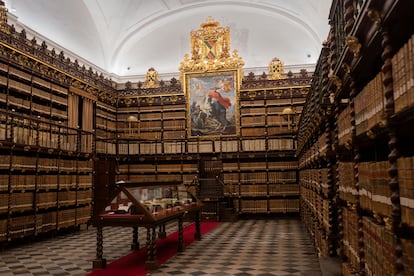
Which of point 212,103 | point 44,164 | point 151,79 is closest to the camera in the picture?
point 44,164

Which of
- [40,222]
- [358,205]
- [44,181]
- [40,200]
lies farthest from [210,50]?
[358,205]

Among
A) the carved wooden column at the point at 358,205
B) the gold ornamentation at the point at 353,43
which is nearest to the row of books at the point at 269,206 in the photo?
the carved wooden column at the point at 358,205

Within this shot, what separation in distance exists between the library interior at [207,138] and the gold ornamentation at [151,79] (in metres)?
0.09

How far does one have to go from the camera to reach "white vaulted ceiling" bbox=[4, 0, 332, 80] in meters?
15.2

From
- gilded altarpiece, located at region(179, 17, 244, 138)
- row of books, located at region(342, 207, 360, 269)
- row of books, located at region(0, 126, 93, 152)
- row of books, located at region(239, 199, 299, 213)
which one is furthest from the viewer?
gilded altarpiece, located at region(179, 17, 244, 138)

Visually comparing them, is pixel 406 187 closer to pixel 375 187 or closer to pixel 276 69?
pixel 375 187

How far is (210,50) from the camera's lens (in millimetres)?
15672

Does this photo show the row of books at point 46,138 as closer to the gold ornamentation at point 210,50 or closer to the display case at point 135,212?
the display case at point 135,212

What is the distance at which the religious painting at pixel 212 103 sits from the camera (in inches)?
602

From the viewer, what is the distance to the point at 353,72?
308 cm

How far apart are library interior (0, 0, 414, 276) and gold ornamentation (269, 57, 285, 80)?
0.06 metres

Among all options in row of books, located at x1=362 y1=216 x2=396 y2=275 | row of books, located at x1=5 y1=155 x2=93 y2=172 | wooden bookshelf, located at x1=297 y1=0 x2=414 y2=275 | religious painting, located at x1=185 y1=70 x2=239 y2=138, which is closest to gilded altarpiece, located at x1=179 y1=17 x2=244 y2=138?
religious painting, located at x1=185 y1=70 x2=239 y2=138

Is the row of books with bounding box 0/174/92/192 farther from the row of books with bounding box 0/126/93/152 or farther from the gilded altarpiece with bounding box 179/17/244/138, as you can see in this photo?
the gilded altarpiece with bounding box 179/17/244/138

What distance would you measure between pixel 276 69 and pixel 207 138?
371 centimetres
